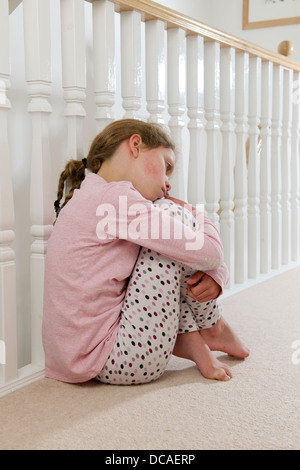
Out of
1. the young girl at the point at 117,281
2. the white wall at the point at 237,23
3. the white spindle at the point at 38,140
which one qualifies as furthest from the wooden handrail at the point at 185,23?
the white wall at the point at 237,23

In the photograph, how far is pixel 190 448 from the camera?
0.88 meters

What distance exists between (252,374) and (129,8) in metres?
0.96

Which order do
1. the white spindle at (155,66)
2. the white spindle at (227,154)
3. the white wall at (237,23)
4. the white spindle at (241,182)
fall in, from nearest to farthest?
the white spindle at (155,66)
the white spindle at (227,154)
the white spindle at (241,182)
the white wall at (237,23)

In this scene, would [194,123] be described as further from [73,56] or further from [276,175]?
[276,175]

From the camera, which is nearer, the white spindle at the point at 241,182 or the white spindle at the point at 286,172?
the white spindle at the point at 241,182

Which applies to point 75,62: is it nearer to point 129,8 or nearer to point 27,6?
point 27,6

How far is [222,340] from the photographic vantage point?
4.26 feet

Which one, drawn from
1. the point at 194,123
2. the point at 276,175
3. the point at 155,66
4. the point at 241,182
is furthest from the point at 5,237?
the point at 276,175

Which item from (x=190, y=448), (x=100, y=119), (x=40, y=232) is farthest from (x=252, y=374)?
(x=100, y=119)

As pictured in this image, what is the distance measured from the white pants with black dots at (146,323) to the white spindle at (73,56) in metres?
0.40

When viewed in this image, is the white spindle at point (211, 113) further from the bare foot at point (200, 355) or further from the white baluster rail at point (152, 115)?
the bare foot at point (200, 355)

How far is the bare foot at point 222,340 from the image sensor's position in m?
1.30

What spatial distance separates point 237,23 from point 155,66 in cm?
181

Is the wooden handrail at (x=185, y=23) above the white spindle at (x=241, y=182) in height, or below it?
above
